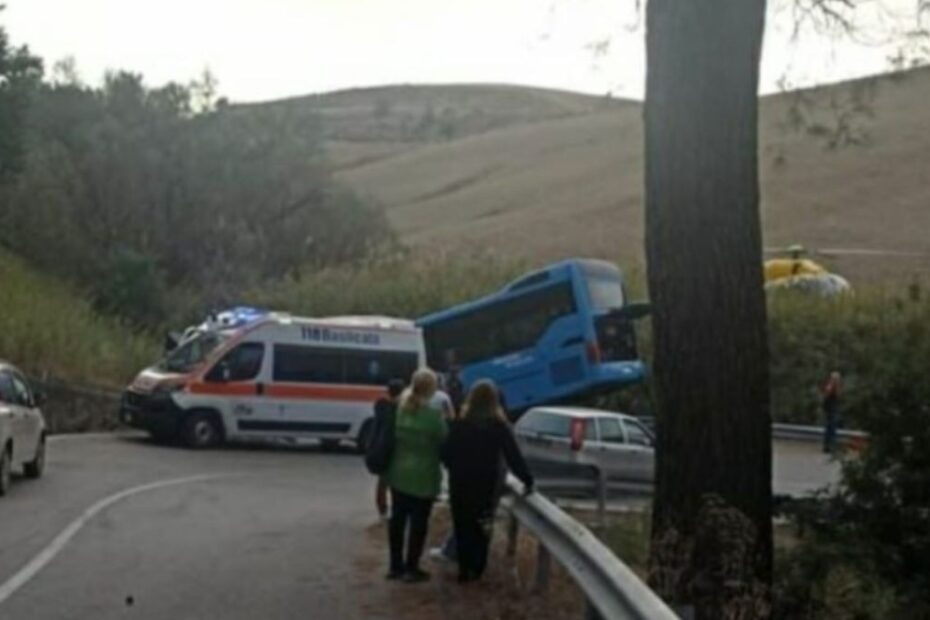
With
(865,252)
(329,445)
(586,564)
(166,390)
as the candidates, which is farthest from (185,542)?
(865,252)

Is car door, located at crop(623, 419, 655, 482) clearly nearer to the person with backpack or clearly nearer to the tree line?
the person with backpack

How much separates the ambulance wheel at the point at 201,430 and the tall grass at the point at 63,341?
765 cm

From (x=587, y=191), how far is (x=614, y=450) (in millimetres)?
70614

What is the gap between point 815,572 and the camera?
12.1 meters

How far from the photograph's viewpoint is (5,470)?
23.5 metres

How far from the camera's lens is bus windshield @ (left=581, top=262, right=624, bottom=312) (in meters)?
40.8

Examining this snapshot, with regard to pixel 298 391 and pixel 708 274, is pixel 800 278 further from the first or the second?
pixel 708 274

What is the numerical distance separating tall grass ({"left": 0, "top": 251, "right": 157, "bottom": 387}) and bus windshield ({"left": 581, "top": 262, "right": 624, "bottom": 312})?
11.5 metres

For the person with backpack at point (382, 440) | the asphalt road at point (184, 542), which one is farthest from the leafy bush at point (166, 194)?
the person with backpack at point (382, 440)

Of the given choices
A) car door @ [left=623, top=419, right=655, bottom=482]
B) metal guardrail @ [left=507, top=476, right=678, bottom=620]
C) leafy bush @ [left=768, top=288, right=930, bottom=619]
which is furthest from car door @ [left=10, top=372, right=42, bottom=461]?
leafy bush @ [left=768, top=288, right=930, bottom=619]

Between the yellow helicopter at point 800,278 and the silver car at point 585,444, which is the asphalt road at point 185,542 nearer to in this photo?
the silver car at point 585,444

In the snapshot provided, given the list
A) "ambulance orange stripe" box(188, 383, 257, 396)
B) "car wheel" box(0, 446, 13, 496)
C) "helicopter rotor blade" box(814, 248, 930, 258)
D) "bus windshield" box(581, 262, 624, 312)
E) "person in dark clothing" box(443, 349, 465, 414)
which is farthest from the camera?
"helicopter rotor blade" box(814, 248, 930, 258)

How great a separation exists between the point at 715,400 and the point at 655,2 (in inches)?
89.8

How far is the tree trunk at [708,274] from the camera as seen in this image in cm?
1131
